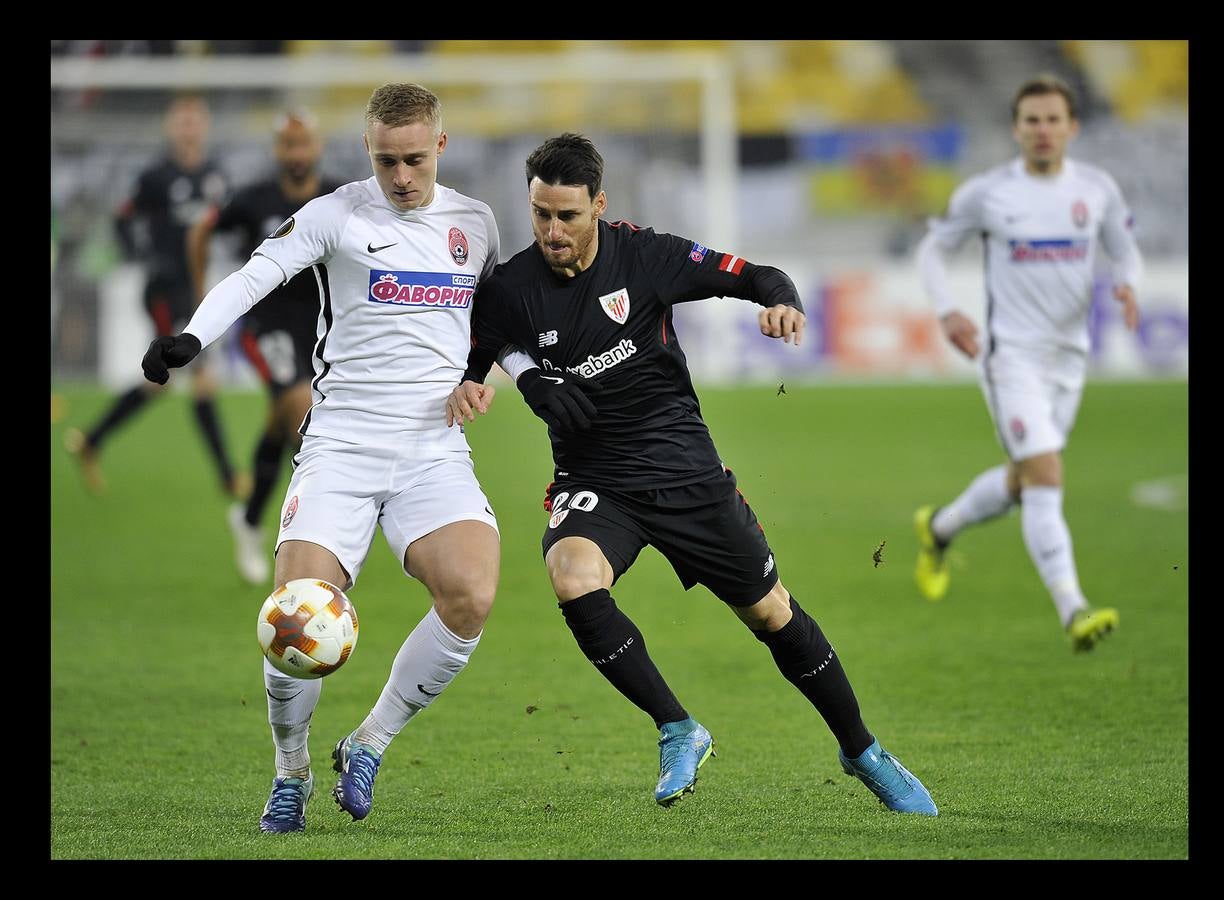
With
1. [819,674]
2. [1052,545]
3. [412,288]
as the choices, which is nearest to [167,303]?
[1052,545]

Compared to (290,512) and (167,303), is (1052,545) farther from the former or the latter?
(167,303)

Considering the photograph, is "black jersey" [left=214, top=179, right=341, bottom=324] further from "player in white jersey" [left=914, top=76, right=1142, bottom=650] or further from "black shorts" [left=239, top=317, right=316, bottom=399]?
"player in white jersey" [left=914, top=76, right=1142, bottom=650]

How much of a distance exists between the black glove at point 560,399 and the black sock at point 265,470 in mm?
4527

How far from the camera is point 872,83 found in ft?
90.4

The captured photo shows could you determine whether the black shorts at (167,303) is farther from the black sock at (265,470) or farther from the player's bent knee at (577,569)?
the player's bent knee at (577,569)

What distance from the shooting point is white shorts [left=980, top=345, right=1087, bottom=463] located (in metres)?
7.89

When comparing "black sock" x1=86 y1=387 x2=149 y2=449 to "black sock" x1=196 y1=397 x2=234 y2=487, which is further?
"black sock" x1=86 y1=387 x2=149 y2=449

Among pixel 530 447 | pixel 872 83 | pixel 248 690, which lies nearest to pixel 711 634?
pixel 248 690

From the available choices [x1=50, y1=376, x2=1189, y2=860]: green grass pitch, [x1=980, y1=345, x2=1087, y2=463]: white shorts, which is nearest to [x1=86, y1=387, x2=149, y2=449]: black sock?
[x1=50, y1=376, x2=1189, y2=860]: green grass pitch

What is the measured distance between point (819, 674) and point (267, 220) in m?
4.82

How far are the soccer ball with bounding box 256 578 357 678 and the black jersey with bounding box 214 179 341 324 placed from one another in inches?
165

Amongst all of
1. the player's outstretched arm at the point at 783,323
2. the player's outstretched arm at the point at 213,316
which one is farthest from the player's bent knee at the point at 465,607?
the player's outstretched arm at the point at 783,323

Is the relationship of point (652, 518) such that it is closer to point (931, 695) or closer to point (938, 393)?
point (931, 695)

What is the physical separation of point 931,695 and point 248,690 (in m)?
2.90
